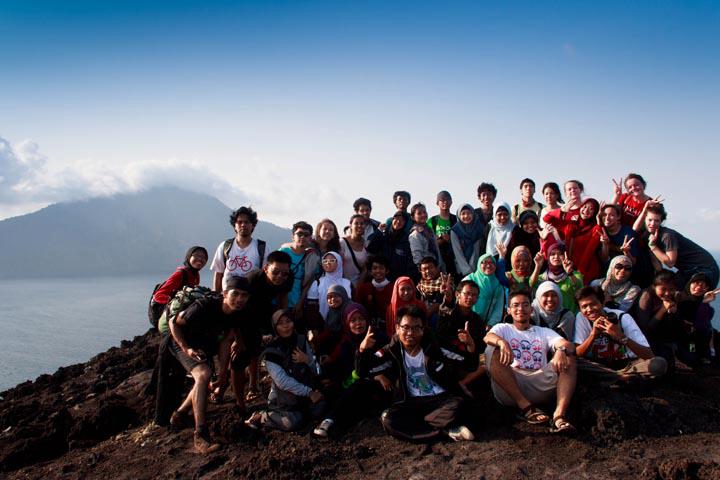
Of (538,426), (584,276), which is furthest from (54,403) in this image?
(584,276)

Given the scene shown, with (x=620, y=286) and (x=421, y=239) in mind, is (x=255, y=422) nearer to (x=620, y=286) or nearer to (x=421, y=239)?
(x=421, y=239)

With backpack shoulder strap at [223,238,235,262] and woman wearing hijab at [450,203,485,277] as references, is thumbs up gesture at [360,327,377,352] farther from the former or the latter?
woman wearing hijab at [450,203,485,277]

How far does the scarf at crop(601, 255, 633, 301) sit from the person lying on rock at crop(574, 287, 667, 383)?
3.86 ft

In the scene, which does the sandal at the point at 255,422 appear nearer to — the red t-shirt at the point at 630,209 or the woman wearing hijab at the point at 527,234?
the woman wearing hijab at the point at 527,234

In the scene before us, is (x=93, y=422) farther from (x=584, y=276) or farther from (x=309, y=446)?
(x=584, y=276)

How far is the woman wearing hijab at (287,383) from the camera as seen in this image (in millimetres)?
4961

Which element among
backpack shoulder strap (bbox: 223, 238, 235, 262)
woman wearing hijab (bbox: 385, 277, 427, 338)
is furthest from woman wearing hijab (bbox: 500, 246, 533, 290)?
backpack shoulder strap (bbox: 223, 238, 235, 262)

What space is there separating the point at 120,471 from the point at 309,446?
87.3 inches

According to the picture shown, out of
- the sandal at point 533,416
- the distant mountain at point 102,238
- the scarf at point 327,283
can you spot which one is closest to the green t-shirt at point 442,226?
the scarf at point 327,283

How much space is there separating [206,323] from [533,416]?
3.84 m

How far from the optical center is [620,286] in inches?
243

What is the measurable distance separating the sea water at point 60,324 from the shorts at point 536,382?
3986 cm

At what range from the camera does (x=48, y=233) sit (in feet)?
472

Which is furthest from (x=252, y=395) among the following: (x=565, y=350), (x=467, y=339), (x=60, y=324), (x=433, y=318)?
(x=60, y=324)
